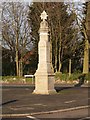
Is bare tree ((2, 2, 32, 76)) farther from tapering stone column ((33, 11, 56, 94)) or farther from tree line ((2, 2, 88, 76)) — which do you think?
tapering stone column ((33, 11, 56, 94))

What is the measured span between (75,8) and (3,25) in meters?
12.8

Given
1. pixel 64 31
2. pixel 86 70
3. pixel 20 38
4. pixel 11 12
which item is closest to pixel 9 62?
pixel 20 38

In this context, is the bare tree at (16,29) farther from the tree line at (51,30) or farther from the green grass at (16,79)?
the green grass at (16,79)

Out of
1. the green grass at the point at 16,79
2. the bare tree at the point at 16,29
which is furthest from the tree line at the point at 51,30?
the green grass at the point at 16,79

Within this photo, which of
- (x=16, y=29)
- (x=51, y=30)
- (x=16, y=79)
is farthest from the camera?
(x=16, y=29)

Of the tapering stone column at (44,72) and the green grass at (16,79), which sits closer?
the tapering stone column at (44,72)

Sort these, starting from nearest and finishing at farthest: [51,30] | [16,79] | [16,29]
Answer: [16,79] → [51,30] → [16,29]

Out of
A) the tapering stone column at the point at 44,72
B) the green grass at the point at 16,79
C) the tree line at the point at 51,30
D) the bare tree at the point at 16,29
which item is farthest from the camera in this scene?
the bare tree at the point at 16,29

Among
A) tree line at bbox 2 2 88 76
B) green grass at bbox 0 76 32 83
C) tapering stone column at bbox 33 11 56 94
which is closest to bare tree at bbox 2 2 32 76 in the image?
tree line at bbox 2 2 88 76

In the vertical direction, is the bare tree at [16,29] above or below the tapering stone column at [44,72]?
above

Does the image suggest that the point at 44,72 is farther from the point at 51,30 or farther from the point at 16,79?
the point at 51,30

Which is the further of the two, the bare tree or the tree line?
the bare tree

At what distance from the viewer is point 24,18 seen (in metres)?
54.5

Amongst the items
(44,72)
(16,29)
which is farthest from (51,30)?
(44,72)
